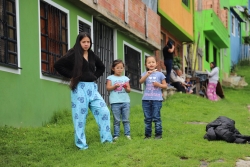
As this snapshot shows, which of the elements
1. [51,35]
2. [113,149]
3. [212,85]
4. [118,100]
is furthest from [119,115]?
[212,85]

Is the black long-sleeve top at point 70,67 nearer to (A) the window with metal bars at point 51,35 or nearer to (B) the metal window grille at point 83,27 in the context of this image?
(A) the window with metal bars at point 51,35

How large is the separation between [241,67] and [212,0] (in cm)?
1236

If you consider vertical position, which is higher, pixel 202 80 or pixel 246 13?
pixel 246 13

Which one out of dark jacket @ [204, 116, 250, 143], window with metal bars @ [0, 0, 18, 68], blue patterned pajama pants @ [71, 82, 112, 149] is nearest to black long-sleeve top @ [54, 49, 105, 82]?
blue patterned pajama pants @ [71, 82, 112, 149]

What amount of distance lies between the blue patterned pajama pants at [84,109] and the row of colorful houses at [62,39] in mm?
1898

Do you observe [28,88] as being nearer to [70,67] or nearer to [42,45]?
[42,45]

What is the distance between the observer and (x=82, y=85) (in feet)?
29.7

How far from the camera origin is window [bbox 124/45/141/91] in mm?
18391

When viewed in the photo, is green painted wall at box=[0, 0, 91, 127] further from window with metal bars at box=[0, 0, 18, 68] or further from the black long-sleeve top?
the black long-sleeve top

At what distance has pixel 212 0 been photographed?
3175 cm

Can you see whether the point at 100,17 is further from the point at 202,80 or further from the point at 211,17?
the point at 211,17

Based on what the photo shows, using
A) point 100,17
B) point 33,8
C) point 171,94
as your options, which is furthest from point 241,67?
point 33,8

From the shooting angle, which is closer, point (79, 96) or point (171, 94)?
point (79, 96)

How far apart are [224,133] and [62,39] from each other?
16.5 feet
